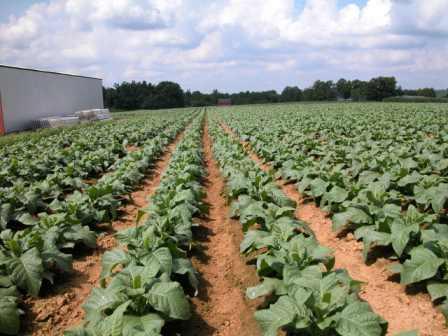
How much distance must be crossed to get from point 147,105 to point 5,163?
85.9 meters

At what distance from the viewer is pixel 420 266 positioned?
3.45m

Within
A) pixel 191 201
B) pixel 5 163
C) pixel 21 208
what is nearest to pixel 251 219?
pixel 191 201

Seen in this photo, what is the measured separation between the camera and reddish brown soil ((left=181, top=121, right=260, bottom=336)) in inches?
139

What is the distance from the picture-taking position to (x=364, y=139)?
12.6 m

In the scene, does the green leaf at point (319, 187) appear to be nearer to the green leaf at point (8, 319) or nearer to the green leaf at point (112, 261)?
the green leaf at point (112, 261)

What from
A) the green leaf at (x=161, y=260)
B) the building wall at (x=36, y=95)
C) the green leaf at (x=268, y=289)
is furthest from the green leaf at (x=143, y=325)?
the building wall at (x=36, y=95)

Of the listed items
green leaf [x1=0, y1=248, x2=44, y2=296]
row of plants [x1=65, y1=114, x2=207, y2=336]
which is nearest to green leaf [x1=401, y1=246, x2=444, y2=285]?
row of plants [x1=65, y1=114, x2=207, y2=336]

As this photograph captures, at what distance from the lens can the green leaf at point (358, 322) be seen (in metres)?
2.60

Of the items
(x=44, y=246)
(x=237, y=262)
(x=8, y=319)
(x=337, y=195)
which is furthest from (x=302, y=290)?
(x=44, y=246)

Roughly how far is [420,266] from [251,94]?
114726 mm

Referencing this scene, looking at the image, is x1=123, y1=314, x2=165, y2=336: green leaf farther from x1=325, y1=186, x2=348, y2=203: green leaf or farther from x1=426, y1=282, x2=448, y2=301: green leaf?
x1=325, y1=186, x2=348, y2=203: green leaf

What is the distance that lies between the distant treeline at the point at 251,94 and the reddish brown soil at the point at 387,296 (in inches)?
3665

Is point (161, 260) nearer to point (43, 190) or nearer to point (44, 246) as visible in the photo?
point (44, 246)

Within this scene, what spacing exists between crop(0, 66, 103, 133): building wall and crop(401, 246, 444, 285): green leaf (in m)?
28.5
